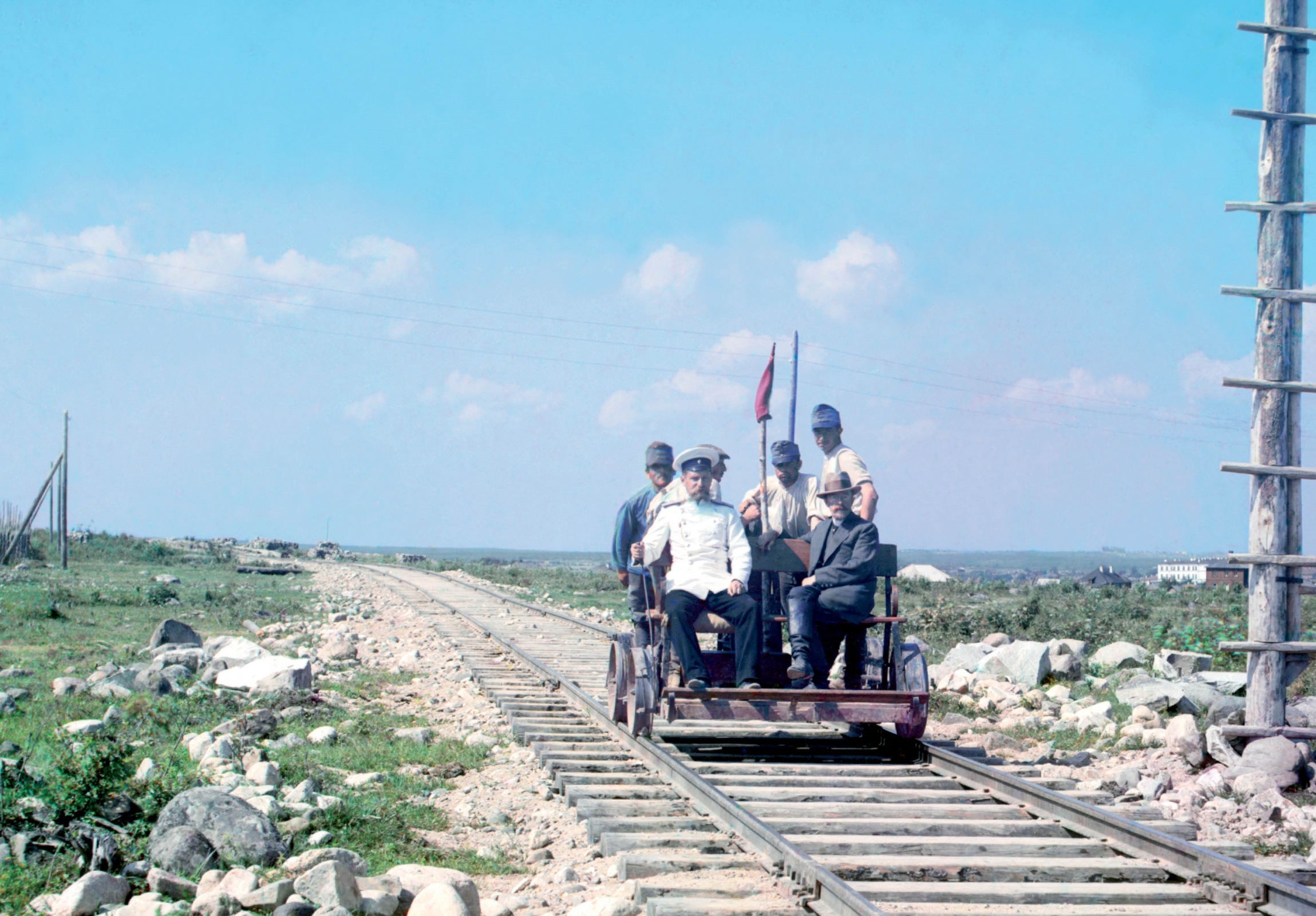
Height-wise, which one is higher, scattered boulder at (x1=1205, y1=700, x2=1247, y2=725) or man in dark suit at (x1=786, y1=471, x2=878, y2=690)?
man in dark suit at (x1=786, y1=471, x2=878, y2=690)

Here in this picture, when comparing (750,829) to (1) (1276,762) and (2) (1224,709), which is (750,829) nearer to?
(1) (1276,762)

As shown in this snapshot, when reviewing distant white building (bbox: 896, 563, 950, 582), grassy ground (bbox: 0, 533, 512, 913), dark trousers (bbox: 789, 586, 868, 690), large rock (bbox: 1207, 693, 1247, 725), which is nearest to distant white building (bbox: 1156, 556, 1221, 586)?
distant white building (bbox: 896, 563, 950, 582)

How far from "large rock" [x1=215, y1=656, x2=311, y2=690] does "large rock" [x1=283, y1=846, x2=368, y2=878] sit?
5.59m

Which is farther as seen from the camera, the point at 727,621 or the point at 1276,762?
the point at 727,621

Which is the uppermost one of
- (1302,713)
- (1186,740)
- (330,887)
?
(1302,713)

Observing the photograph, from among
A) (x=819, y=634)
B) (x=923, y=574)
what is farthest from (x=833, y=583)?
(x=923, y=574)

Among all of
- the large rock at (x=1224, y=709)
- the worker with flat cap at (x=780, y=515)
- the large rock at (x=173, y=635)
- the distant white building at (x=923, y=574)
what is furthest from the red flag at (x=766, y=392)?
the distant white building at (x=923, y=574)

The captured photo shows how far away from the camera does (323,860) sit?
525 cm

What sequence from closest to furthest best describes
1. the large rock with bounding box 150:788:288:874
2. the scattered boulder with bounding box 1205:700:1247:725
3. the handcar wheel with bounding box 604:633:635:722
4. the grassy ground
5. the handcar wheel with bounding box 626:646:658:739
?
the large rock with bounding box 150:788:288:874 → the grassy ground → the handcar wheel with bounding box 626:646:658:739 → the handcar wheel with bounding box 604:633:635:722 → the scattered boulder with bounding box 1205:700:1247:725

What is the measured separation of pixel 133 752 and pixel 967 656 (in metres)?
10.0

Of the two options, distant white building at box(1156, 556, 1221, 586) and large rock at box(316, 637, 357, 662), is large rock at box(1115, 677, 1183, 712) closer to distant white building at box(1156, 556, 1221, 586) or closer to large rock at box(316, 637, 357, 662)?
large rock at box(316, 637, 357, 662)

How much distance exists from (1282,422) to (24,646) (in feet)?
50.4

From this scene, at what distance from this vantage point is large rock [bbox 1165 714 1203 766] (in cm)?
814

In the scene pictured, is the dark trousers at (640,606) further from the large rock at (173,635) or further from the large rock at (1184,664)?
the large rock at (173,635)
